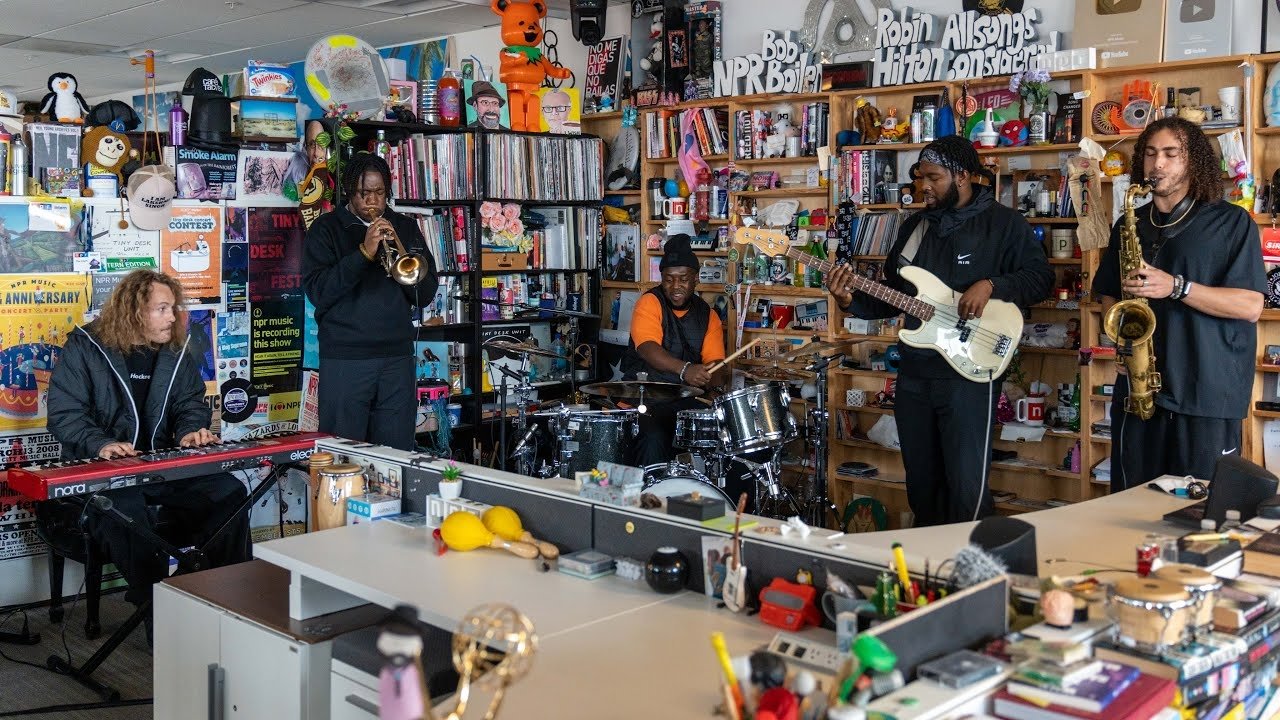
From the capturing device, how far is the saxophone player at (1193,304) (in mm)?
3805

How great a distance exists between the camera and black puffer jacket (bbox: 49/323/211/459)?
4.29 metres

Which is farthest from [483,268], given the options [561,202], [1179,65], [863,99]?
[1179,65]

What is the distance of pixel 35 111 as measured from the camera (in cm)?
499

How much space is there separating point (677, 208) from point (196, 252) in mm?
2613

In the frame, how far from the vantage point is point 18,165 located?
184 inches

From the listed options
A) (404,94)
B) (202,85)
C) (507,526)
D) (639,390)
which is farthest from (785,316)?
(507,526)

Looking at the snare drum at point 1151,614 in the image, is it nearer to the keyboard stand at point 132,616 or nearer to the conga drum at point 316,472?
the conga drum at point 316,472

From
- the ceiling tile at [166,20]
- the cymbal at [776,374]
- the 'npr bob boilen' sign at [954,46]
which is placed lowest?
the cymbal at [776,374]

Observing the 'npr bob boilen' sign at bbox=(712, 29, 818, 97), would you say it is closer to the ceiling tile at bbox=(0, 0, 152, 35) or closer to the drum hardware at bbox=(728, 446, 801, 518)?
the drum hardware at bbox=(728, 446, 801, 518)

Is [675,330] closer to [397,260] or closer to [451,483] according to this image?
[397,260]

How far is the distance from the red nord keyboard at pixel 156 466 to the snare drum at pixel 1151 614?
2.60m

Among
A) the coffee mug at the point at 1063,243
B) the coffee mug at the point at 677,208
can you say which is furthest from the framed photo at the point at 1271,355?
the coffee mug at the point at 677,208

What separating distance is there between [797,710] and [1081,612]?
62 centimetres

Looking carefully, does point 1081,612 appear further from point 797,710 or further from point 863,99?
point 863,99
